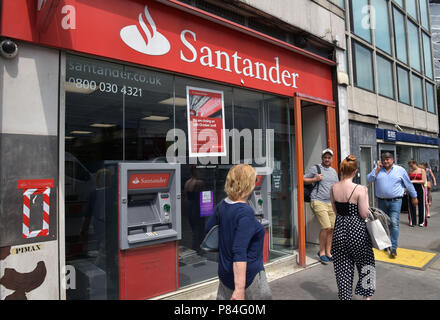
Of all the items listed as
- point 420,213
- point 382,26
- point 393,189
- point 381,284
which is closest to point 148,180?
point 381,284

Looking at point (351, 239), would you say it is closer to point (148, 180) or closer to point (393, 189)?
point (148, 180)

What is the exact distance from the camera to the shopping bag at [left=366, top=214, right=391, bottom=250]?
3262 millimetres

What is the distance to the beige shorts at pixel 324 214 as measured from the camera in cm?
534

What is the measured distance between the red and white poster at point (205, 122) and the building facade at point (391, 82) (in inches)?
171

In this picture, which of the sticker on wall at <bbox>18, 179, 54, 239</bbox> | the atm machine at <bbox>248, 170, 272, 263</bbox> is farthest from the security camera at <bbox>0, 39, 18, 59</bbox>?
the atm machine at <bbox>248, 170, 272, 263</bbox>

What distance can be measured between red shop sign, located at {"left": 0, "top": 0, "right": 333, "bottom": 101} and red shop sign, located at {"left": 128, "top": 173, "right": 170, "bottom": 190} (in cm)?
130

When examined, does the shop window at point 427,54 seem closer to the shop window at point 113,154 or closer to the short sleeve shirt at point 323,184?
the short sleeve shirt at point 323,184

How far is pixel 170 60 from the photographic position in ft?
13.2

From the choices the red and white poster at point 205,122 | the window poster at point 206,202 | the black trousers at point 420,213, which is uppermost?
the red and white poster at point 205,122

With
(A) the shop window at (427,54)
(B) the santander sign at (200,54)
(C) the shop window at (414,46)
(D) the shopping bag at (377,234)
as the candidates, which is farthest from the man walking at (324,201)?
(A) the shop window at (427,54)

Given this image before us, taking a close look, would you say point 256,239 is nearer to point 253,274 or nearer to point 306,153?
point 253,274
